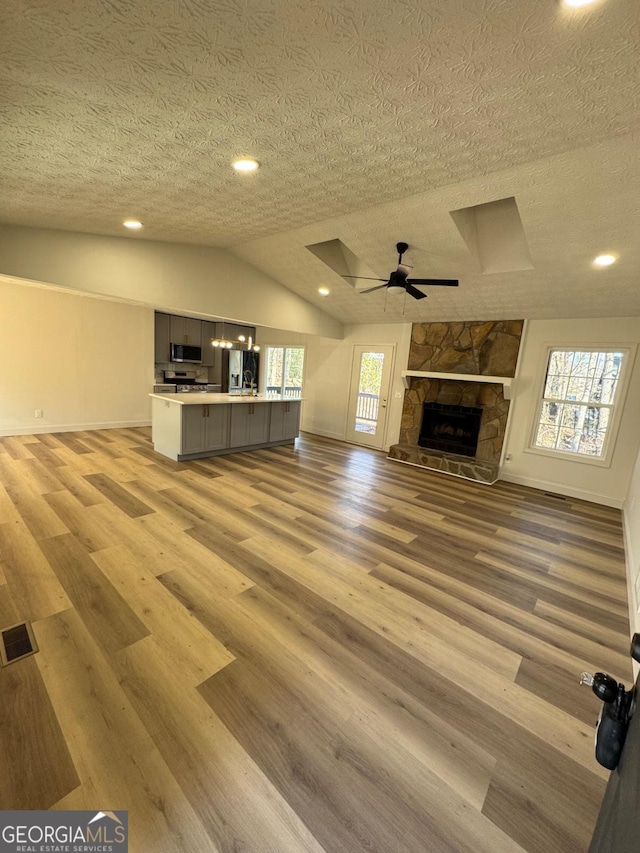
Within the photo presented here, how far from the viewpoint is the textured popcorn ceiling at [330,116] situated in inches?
53.4

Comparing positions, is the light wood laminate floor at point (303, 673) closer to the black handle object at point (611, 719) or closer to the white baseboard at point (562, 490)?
the black handle object at point (611, 719)

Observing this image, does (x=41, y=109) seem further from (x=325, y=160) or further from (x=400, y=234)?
(x=400, y=234)

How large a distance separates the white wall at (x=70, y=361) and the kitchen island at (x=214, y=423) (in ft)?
6.13

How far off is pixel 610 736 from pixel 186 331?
8.85 metres

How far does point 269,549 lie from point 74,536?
1621mm

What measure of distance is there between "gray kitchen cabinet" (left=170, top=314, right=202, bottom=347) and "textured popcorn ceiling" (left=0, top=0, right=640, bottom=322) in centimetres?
436

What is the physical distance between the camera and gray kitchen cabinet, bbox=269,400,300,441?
6.36m

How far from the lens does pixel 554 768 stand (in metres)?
1.42

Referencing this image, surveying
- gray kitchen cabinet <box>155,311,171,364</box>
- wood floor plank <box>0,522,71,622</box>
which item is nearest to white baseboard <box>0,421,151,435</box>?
gray kitchen cabinet <box>155,311,171,364</box>

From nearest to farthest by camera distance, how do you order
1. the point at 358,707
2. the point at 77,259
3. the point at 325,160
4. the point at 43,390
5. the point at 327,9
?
1. the point at 327,9
2. the point at 358,707
3. the point at 325,160
4. the point at 77,259
5. the point at 43,390

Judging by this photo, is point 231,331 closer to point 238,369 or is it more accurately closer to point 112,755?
point 238,369

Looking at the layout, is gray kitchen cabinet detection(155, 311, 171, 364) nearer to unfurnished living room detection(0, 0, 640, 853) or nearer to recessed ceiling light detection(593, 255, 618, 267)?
unfurnished living room detection(0, 0, 640, 853)

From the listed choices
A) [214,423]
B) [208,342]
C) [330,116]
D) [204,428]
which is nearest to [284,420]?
[214,423]

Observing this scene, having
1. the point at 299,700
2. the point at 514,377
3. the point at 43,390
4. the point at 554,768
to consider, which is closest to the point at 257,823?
the point at 299,700
